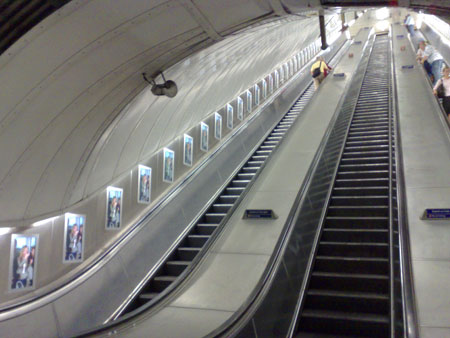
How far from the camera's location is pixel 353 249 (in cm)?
577

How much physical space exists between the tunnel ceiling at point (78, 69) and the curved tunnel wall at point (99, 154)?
0.8 inches

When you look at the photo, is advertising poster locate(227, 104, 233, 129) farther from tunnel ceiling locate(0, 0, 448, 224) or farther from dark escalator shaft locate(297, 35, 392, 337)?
tunnel ceiling locate(0, 0, 448, 224)

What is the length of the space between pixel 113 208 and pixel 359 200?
420 cm

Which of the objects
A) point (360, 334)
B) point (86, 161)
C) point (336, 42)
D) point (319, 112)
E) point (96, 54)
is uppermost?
point (336, 42)

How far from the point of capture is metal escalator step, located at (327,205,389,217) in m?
6.70

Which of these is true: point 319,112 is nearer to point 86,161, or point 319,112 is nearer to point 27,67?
point 86,161

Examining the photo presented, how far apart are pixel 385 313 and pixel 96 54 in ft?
13.5

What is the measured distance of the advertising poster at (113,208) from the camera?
680 cm

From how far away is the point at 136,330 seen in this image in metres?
4.46

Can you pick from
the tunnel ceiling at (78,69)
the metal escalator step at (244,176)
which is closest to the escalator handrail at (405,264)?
the tunnel ceiling at (78,69)

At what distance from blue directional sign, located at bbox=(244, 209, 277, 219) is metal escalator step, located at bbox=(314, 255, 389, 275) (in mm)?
Answer: 1122

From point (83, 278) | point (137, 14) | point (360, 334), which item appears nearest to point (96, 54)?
point (137, 14)

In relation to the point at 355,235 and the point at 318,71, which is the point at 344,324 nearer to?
the point at 355,235

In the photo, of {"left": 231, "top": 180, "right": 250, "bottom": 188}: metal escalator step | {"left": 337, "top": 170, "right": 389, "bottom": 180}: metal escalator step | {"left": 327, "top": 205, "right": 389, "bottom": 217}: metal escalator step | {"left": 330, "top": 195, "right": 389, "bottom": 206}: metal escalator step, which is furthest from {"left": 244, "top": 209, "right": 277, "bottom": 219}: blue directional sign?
{"left": 231, "top": 180, "right": 250, "bottom": 188}: metal escalator step
